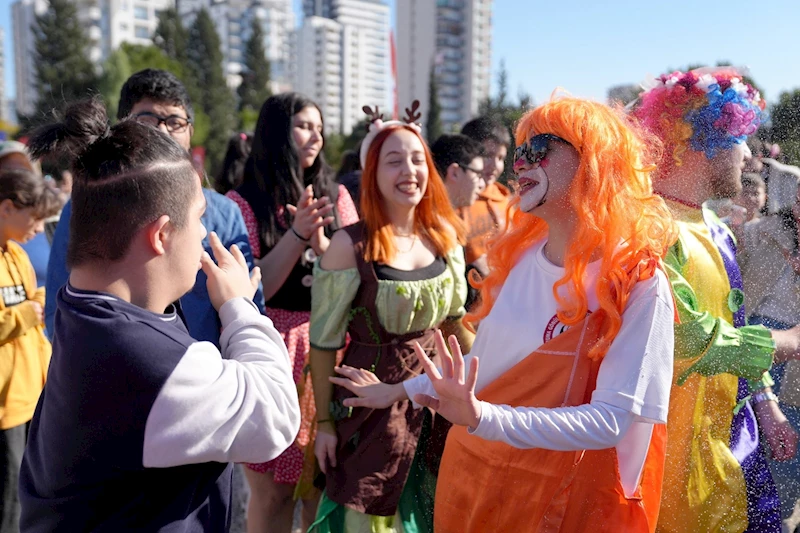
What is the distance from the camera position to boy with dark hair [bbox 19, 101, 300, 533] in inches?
52.2

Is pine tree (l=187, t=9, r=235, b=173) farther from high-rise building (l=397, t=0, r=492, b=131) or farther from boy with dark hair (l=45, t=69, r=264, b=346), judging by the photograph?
boy with dark hair (l=45, t=69, r=264, b=346)

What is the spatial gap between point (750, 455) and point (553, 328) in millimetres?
941

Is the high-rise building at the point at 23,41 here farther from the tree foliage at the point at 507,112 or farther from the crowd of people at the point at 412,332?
the crowd of people at the point at 412,332

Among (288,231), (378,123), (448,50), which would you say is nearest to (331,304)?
(288,231)

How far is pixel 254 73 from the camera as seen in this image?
59.0 metres

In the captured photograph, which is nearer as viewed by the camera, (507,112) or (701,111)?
(701,111)

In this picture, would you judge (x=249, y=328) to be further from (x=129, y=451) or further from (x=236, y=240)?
(x=236, y=240)

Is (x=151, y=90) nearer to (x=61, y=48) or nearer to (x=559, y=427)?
(x=559, y=427)

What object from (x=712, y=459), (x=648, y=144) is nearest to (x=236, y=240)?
(x=648, y=144)

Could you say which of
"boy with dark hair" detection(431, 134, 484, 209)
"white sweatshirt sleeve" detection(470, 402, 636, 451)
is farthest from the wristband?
"boy with dark hair" detection(431, 134, 484, 209)

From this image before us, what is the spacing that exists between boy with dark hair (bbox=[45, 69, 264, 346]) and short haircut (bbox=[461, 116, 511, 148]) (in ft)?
7.24

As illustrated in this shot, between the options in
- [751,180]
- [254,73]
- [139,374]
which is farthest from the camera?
[254,73]

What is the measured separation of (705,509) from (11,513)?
2.91 metres

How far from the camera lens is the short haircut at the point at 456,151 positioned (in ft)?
13.4
